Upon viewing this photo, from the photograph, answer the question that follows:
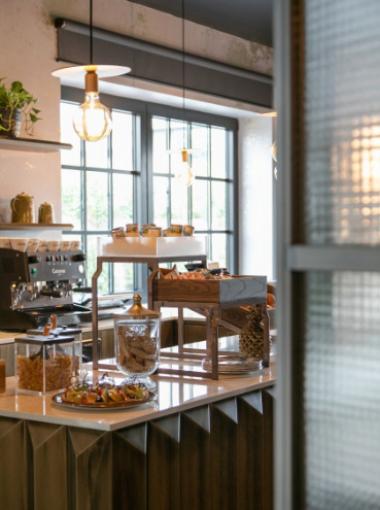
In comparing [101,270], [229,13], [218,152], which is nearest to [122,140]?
[229,13]

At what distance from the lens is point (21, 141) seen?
489 centimetres

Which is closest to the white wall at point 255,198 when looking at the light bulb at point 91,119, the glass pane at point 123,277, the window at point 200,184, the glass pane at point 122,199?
the window at point 200,184

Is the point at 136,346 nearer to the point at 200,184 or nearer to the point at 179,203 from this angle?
the point at 179,203

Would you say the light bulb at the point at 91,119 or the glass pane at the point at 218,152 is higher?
the glass pane at the point at 218,152

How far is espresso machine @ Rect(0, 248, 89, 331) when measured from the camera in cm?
443

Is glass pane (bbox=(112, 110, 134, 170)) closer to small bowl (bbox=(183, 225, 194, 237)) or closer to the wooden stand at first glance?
small bowl (bbox=(183, 225, 194, 237))

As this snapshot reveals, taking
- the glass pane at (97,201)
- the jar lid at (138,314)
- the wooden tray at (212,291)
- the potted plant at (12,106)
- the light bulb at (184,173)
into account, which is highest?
the potted plant at (12,106)

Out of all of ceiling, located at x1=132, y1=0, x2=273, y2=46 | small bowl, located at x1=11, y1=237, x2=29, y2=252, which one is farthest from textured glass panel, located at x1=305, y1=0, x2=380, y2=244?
ceiling, located at x1=132, y1=0, x2=273, y2=46

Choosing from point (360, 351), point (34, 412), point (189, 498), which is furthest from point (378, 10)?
point (189, 498)

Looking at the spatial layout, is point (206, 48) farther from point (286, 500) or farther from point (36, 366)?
point (286, 500)

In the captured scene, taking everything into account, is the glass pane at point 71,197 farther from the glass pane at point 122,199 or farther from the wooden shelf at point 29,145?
the wooden shelf at point 29,145

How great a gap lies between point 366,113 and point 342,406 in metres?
0.40

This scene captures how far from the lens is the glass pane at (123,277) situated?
6484 millimetres

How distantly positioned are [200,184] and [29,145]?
2.73m
